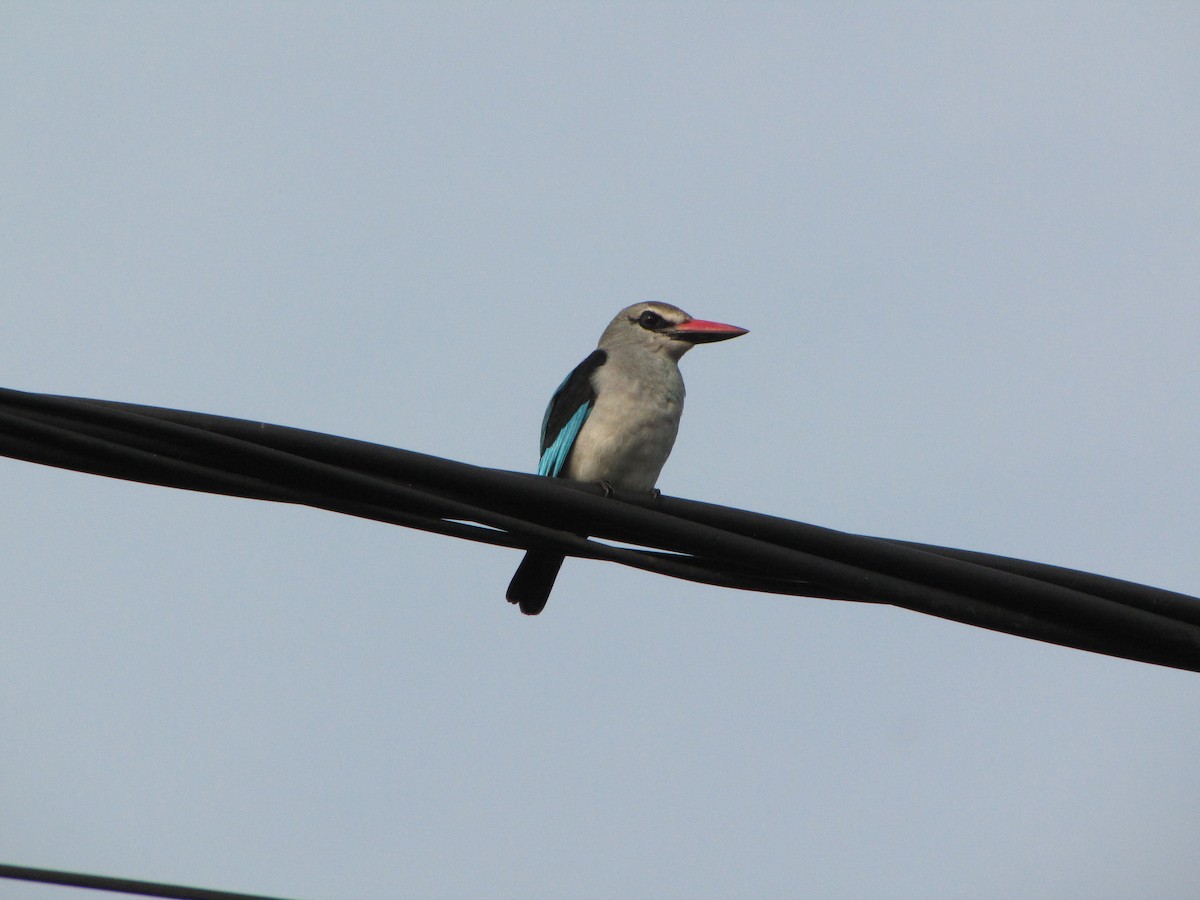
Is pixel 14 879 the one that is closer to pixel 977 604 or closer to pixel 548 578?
pixel 977 604

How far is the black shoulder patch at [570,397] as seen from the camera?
5891mm

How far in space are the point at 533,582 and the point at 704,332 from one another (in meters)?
1.54

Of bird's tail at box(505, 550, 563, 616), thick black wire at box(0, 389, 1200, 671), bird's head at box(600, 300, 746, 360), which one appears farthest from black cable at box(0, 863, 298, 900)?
bird's head at box(600, 300, 746, 360)

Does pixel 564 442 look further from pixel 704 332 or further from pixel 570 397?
pixel 704 332

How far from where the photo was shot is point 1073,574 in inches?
121

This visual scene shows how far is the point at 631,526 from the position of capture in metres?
3.09

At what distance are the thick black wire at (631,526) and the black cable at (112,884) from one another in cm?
87

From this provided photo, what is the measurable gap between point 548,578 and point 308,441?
267 centimetres

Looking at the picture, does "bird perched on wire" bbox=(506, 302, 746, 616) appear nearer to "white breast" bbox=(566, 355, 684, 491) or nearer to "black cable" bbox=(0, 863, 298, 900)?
"white breast" bbox=(566, 355, 684, 491)

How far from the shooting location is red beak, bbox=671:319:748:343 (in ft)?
20.5

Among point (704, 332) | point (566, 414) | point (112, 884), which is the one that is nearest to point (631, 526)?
point (112, 884)

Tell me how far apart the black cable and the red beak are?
4.11 metres

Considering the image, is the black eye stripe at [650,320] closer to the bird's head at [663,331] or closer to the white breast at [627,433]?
the bird's head at [663,331]

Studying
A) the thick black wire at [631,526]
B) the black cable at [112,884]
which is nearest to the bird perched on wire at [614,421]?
the thick black wire at [631,526]
